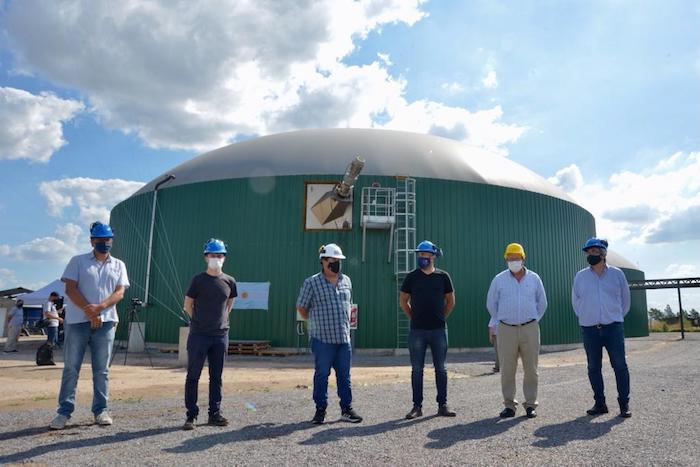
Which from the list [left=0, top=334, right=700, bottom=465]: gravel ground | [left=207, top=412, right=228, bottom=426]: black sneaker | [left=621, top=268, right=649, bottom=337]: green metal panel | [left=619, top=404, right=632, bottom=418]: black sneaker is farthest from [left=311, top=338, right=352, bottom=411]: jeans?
[left=621, top=268, right=649, bottom=337]: green metal panel

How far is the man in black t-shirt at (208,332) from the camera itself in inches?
208

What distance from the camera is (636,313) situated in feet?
106

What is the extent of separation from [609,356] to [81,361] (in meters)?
5.61

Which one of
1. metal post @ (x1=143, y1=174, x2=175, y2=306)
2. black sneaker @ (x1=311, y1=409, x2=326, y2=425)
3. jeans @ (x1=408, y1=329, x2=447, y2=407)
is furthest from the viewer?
metal post @ (x1=143, y1=174, x2=175, y2=306)

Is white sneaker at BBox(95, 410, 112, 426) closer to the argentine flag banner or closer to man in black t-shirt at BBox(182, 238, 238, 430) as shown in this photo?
man in black t-shirt at BBox(182, 238, 238, 430)

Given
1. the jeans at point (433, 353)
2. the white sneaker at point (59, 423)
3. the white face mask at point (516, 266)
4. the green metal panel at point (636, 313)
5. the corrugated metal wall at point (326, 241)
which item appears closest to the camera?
the white sneaker at point (59, 423)

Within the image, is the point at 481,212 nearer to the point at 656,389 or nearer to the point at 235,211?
the point at 235,211

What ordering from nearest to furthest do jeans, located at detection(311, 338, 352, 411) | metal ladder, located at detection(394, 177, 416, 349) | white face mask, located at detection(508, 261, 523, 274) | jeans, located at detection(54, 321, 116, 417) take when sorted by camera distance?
jeans, located at detection(54, 321, 116, 417) < jeans, located at detection(311, 338, 352, 411) < white face mask, located at detection(508, 261, 523, 274) < metal ladder, located at detection(394, 177, 416, 349)

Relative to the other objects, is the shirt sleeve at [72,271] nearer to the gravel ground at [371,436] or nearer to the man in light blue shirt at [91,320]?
the man in light blue shirt at [91,320]

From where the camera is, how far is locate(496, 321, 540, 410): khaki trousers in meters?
5.93

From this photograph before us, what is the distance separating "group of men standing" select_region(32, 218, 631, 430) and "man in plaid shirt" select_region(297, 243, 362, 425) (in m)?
0.01

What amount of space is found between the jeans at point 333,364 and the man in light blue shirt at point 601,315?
9.02ft

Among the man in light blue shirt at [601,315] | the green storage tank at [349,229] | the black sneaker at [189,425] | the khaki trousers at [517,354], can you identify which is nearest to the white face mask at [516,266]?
the khaki trousers at [517,354]

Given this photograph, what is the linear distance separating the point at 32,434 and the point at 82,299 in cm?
130
